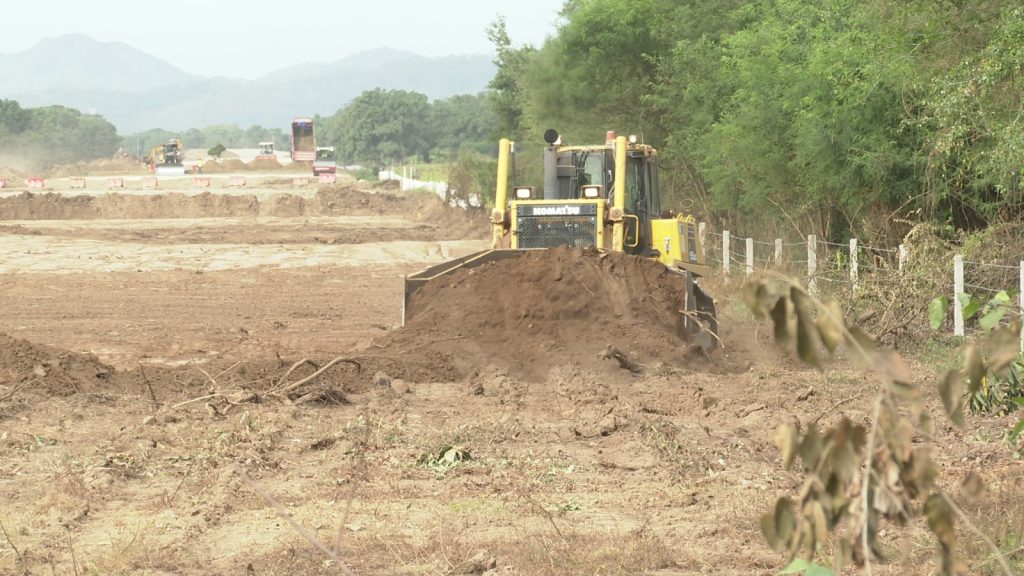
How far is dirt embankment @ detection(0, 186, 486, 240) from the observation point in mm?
55031

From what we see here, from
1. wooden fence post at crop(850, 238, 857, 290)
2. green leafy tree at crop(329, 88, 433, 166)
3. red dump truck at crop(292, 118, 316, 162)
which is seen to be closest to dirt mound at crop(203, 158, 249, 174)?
red dump truck at crop(292, 118, 316, 162)

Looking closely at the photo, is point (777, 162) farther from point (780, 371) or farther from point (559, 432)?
point (559, 432)

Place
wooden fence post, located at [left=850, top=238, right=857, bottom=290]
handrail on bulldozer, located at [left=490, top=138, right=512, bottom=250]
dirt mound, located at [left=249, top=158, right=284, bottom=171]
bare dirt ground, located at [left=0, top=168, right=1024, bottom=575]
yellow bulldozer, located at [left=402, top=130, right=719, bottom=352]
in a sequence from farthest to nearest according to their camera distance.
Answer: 1. dirt mound, located at [left=249, top=158, right=284, bottom=171]
2. wooden fence post, located at [left=850, top=238, right=857, bottom=290]
3. handrail on bulldozer, located at [left=490, top=138, right=512, bottom=250]
4. yellow bulldozer, located at [left=402, top=130, right=719, bottom=352]
5. bare dirt ground, located at [left=0, top=168, right=1024, bottom=575]

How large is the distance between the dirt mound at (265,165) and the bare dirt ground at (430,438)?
244ft

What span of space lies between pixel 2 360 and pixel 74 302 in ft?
34.1

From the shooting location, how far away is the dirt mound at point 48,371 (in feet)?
41.3

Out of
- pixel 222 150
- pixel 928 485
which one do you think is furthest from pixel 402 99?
pixel 928 485

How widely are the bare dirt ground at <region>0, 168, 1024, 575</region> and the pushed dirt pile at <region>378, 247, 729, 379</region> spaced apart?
3 cm

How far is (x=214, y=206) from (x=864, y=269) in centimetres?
4419

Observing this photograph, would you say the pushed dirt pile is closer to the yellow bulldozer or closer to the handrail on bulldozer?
the yellow bulldozer

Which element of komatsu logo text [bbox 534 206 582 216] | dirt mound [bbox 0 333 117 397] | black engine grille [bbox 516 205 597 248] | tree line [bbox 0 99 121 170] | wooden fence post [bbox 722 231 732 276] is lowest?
dirt mound [bbox 0 333 117 397]

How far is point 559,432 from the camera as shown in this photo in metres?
11.0

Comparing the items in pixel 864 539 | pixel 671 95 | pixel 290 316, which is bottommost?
pixel 290 316

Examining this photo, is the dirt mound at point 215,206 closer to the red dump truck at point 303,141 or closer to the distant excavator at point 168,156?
the red dump truck at point 303,141
